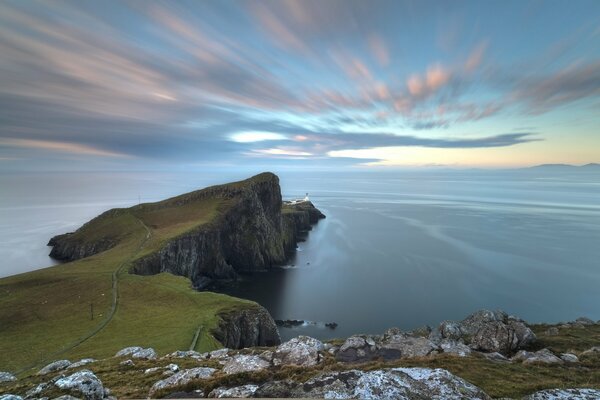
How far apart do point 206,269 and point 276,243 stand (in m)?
41.6

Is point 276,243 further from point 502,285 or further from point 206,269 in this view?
point 502,285

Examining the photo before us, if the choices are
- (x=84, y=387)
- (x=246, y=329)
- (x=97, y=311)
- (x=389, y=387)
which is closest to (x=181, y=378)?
(x=84, y=387)

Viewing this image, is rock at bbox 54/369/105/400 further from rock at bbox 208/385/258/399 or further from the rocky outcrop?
the rocky outcrop

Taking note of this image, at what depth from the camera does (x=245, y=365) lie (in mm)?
21641

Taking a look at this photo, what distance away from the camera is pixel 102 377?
23922mm

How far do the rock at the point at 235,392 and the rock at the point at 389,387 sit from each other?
2.59 ft

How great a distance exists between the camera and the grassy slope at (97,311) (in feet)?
141

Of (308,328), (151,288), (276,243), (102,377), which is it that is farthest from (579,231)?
(102,377)

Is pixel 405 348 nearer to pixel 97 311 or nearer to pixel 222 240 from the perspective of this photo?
pixel 97 311

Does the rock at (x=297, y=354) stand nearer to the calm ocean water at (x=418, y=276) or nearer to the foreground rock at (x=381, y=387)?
the foreground rock at (x=381, y=387)

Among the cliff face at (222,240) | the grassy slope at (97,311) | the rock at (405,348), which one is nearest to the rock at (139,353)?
the grassy slope at (97,311)

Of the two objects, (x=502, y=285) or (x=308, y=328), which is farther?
(x=502, y=285)

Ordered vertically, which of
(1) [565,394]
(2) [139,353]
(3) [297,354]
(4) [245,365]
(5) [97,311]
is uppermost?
(1) [565,394]

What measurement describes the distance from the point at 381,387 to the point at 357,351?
17.1 m
